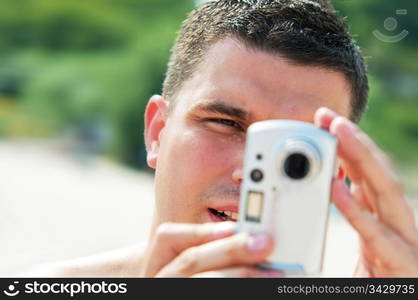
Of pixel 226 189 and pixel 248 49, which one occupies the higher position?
pixel 248 49

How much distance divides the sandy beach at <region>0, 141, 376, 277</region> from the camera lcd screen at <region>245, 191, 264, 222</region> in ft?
13.1

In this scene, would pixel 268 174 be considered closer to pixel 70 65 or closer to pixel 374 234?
pixel 374 234

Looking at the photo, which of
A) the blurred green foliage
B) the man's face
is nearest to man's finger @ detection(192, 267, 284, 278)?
the man's face

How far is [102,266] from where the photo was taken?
7.87 feet

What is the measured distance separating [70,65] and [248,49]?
33.8 feet

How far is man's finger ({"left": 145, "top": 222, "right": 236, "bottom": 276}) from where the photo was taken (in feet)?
3.92

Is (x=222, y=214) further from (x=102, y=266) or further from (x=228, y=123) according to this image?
(x=102, y=266)

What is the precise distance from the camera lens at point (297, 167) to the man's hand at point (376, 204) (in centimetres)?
7

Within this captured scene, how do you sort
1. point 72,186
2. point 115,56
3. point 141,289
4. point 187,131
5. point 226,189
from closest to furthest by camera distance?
point 141,289 → point 226,189 → point 187,131 → point 72,186 → point 115,56

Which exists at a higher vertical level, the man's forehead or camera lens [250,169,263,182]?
the man's forehead

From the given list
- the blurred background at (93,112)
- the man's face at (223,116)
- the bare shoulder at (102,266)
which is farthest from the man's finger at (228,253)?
the blurred background at (93,112)

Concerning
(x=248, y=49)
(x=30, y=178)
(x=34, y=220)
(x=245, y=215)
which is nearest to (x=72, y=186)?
(x=30, y=178)

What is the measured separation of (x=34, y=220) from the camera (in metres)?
7.88

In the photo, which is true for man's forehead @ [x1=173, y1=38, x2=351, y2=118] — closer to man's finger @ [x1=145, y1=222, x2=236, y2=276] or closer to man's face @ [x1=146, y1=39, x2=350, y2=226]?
man's face @ [x1=146, y1=39, x2=350, y2=226]
